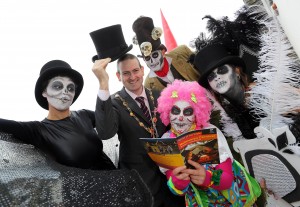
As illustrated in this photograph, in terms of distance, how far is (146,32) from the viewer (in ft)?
9.49

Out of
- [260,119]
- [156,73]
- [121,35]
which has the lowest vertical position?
[260,119]

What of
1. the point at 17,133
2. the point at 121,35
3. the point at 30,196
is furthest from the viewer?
the point at 121,35

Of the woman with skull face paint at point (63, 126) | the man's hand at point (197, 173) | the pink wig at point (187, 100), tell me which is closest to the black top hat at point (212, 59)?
the pink wig at point (187, 100)

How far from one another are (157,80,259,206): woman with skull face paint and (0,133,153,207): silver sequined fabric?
1.59 ft

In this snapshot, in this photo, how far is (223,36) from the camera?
2.37 metres

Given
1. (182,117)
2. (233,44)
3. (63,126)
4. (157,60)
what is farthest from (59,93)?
(233,44)

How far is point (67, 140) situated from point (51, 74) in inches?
19.6

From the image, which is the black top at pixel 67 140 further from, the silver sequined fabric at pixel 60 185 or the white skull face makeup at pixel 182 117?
the white skull face makeup at pixel 182 117

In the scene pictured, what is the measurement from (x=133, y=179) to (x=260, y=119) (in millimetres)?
1164

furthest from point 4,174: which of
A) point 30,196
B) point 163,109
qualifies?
point 163,109

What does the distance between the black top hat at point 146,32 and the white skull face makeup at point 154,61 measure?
0.18ft

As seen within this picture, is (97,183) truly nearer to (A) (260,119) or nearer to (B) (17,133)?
(B) (17,133)

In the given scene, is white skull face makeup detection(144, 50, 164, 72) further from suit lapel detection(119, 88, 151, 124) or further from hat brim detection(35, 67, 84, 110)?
hat brim detection(35, 67, 84, 110)

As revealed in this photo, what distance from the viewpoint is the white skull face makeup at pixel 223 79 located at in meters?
2.21
